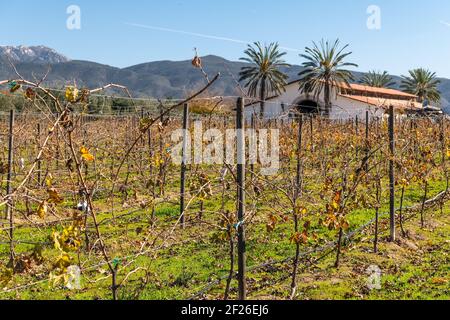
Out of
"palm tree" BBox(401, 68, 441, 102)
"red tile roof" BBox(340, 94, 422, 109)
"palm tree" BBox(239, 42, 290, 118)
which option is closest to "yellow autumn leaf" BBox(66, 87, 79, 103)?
"red tile roof" BBox(340, 94, 422, 109)

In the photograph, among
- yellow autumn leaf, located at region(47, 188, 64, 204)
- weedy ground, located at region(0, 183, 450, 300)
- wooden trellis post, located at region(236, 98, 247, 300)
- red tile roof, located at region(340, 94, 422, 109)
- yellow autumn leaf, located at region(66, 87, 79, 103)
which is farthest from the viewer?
red tile roof, located at region(340, 94, 422, 109)

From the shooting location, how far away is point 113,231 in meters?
8.13

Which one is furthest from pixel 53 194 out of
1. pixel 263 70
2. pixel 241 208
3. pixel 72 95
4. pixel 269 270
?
pixel 263 70

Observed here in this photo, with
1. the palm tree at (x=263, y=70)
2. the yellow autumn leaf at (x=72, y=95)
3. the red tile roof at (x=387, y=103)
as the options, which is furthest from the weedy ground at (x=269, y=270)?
the palm tree at (x=263, y=70)

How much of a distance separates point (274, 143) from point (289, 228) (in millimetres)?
8918

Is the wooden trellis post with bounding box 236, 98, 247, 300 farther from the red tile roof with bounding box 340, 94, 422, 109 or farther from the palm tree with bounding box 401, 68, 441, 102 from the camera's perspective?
the palm tree with bounding box 401, 68, 441, 102

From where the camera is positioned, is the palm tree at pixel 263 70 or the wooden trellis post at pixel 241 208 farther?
the palm tree at pixel 263 70

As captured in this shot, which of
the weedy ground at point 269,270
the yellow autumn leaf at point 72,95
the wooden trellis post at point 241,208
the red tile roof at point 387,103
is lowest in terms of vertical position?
the weedy ground at point 269,270

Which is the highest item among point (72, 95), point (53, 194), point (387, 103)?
point (387, 103)

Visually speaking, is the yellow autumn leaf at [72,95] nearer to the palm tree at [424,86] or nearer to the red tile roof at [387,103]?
the red tile roof at [387,103]

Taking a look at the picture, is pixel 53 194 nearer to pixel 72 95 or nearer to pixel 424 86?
pixel 72 95

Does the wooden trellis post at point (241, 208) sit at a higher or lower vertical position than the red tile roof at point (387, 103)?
lower
